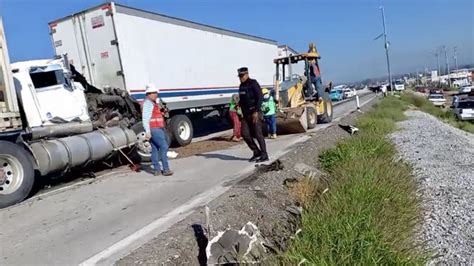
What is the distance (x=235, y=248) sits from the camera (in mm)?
4152

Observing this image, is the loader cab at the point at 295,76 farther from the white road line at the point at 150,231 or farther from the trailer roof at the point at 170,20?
the white road line at the point at 150,231

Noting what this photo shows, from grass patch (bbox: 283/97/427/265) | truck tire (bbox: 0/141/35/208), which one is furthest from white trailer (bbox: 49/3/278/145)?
grass patch (bbox: 283/97/427/265)

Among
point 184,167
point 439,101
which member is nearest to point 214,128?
point 184,167

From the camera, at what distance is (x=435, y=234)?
18.5 ft

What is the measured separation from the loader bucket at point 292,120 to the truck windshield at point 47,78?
699 cm

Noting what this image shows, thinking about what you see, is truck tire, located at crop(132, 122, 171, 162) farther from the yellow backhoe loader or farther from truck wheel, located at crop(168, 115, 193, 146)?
the yellow backhoe loader

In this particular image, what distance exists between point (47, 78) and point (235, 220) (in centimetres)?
629

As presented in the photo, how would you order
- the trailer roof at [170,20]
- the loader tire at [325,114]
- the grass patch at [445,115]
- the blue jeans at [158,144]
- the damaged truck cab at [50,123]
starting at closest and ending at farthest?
the damaged truck cab at [50,123], the blue jeans at [158,144], the trailer roof at [170,20], the loader tire at [325,114], the grass patch at [445,115]

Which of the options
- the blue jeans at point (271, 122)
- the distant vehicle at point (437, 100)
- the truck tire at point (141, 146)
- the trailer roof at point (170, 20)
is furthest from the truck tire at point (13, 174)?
the distant vehicle at point (437, 100)

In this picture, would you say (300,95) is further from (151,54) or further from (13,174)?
(13,174)

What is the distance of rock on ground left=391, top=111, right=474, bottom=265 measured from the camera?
17.2ft

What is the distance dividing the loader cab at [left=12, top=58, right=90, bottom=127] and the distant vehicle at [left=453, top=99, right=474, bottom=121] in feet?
83.2

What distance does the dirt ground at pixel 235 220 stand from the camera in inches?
171

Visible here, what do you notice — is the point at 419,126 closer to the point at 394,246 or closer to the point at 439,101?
the point at 394,246
